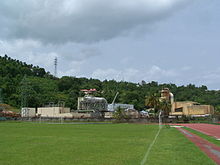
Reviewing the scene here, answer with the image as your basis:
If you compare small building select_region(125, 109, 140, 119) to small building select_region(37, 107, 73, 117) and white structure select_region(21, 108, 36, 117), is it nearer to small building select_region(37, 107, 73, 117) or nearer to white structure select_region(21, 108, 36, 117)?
small building select_region(37, 107, 73, 117)

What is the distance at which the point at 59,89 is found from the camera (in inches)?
5935

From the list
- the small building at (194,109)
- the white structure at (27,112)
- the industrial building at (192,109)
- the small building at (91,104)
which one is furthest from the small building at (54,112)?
the small building at (194,109)

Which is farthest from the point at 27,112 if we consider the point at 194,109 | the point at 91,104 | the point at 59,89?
the point at 194,109

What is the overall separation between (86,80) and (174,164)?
164m

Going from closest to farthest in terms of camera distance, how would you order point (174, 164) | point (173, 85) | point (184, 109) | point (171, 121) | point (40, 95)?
point (174, 164)
point (171, 121)
point (184, 109)
point (40, 95)
point (173, 85)

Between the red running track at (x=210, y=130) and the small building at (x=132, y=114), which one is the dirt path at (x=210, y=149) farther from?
the small building at (x=132, y=114)

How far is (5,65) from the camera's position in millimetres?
132000

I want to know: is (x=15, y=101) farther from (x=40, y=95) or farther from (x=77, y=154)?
(x=77, y=154)

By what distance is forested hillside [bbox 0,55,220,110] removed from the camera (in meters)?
117

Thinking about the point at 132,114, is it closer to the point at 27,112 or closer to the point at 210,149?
the point at 27,112

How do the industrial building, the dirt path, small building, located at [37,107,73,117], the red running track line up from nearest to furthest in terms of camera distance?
the dirt path, the red running track, small building, located at [37,107,73,117], the industrial building

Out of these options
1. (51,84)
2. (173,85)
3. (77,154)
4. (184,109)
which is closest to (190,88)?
(173,85)

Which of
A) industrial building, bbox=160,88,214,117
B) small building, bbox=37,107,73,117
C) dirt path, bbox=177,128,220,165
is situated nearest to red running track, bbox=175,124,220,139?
dirt path, bbox=177,128,220,165

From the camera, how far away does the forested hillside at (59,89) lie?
117 m
